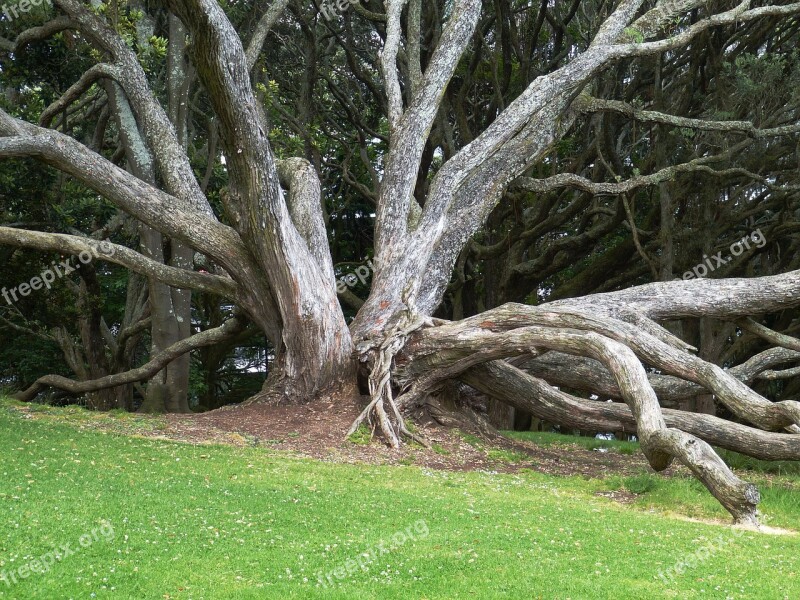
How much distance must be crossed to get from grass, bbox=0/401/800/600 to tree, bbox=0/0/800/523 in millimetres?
2189

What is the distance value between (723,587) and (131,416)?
9.85 meters

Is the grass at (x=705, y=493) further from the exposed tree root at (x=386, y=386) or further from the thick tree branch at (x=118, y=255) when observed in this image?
the thick tree branch at (x=118, y=255)

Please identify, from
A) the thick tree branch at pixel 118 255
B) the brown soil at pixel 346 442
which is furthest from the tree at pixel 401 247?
the brown soil at pixel 346 442

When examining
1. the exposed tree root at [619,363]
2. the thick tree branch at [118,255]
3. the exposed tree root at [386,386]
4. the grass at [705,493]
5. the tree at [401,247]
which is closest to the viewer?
the exposed tree root at [619,363]

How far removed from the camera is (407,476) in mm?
9852

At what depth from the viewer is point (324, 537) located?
21.5ft

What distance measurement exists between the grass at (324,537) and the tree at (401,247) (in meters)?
2.19

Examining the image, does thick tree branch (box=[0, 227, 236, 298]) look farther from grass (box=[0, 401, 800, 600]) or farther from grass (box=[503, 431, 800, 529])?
grass (box=[503, 431, 800, 529])

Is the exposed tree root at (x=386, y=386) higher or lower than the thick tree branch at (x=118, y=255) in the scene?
lower

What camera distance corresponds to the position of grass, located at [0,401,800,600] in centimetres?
553

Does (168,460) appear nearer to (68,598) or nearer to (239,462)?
(239,462)

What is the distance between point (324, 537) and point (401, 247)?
8578 mm

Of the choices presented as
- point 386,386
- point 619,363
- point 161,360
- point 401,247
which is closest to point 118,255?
point 161,360

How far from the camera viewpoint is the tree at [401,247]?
11.2 metres
